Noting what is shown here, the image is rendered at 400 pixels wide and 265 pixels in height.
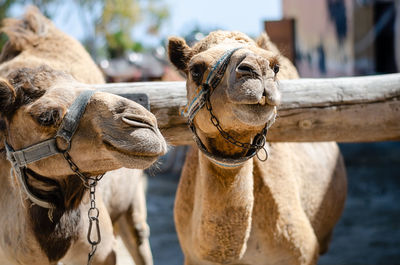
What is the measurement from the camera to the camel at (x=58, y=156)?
2.59m

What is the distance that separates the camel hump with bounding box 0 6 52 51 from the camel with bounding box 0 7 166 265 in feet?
5.64

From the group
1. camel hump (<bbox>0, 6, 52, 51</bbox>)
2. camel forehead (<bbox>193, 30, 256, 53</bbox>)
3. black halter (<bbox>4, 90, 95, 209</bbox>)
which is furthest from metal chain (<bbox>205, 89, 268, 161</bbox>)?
camel hump (<bbox>0, 6, 52, 51</bbox>)

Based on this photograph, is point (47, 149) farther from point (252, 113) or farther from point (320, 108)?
point (320, 108)

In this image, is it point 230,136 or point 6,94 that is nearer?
point 6,94

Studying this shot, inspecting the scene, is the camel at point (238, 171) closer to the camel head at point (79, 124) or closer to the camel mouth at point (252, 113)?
the camel mouth at point (252, 113)

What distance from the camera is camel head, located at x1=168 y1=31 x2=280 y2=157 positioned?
9.06 ft

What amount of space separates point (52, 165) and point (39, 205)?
31 centimetres

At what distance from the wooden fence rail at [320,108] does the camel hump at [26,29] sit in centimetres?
151

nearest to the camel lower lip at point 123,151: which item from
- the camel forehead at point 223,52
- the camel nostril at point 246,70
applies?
the camel nostril at point 246,70

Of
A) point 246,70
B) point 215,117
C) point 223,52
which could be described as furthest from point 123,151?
point 223,52

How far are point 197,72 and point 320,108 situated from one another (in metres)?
1.04

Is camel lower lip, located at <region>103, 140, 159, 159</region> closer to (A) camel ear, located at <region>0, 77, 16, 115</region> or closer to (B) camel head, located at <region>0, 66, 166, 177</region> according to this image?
(B) camel head, located at <region>0, 66, 166, 177</region>

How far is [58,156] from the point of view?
277 centimetres

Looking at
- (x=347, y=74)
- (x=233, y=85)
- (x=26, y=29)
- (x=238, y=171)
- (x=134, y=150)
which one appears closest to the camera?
(x=134, y=150)
